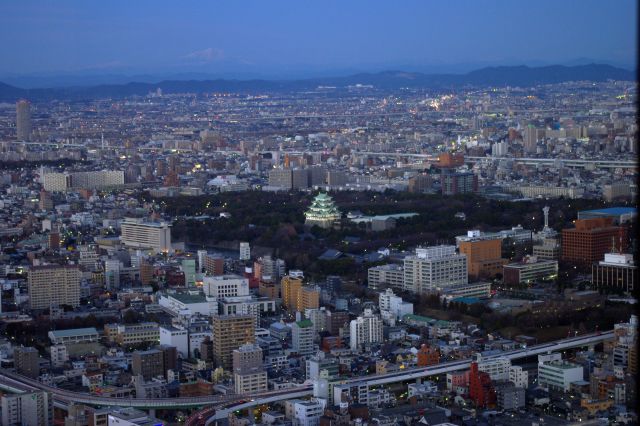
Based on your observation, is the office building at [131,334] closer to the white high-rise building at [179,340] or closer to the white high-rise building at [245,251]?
the white high-rise building at [179,340]

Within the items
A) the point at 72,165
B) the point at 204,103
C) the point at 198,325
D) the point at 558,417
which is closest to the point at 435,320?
the point at 198,325

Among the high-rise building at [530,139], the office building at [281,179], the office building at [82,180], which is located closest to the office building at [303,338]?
the office building at [281,179]

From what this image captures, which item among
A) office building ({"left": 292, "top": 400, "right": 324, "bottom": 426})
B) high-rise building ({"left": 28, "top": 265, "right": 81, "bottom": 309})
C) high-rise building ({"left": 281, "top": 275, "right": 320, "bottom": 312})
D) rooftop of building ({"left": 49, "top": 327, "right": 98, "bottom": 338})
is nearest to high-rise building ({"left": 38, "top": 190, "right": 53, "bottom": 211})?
high-rise building ({"left": 28, "top": 265, "right": 81, "bottom": 309})

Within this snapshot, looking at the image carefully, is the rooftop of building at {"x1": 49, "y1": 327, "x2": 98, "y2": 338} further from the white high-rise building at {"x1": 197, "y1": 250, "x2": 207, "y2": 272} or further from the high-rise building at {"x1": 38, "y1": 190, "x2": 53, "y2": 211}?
the high-rise building at {"x1": 38, "y1": 190, "x2": 53, "y2": 211}

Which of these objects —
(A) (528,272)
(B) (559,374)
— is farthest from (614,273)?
(B) (559,374)

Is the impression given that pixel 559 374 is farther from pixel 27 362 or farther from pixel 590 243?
pixel 590 243

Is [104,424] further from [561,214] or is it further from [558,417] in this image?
[561,214]
